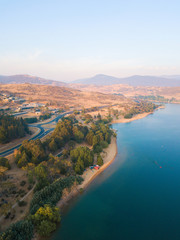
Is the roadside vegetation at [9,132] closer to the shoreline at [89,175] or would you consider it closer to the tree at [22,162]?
the tree at [22,162]

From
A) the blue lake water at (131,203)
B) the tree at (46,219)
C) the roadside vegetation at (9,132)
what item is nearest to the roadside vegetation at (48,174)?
the tree at (46,219)

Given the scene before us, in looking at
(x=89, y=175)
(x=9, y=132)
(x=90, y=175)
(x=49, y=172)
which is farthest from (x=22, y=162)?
(x=90, y=175)

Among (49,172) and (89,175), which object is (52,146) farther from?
(89,175)

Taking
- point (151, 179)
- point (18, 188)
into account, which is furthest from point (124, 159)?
point (18, 188)

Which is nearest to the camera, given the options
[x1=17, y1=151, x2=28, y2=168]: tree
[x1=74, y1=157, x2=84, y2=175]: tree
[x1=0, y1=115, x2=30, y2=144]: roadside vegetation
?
[x1=17, y1=151, x2=28, y2=168]: tree

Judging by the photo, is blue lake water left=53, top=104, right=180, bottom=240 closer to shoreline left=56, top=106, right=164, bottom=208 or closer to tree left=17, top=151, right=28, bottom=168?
shoreline left=56, top=106, right=164, bottom=208

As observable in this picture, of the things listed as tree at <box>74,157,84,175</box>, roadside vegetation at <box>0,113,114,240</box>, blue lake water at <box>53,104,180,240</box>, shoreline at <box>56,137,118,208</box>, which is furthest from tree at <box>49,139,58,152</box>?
blue lake water at <box>53,104,180,240</box>

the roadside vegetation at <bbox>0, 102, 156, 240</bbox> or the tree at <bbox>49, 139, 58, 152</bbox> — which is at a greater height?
the tree at <bbox>49, 139, 58, 152</bbox>

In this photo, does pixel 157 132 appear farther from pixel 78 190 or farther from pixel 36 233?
pixel 36 233
